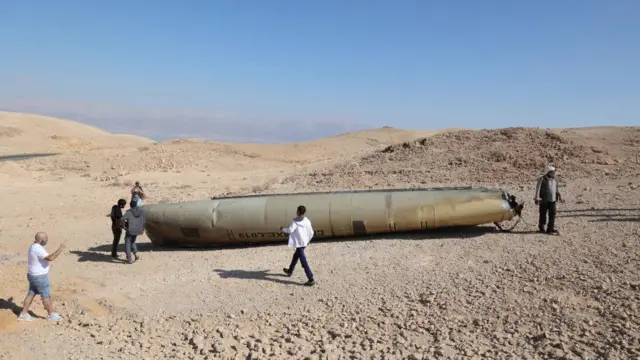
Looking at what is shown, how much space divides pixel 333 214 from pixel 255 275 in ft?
8.45

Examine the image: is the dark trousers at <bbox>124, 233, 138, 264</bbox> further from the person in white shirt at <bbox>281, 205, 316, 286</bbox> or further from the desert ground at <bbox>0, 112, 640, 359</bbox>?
the person in white shirt at <bbox>281, 205, 316, 286</bbox>

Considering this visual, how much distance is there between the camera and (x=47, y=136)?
2211 inches

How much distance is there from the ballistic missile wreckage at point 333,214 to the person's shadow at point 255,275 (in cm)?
182

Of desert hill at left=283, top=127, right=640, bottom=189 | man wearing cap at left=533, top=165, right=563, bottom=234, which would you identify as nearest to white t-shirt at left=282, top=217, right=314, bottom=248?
man wearing cap at left=533, top=165, right=563, bottom=234

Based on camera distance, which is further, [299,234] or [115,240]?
[115,240]

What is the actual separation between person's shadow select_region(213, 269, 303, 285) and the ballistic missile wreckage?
1821mm

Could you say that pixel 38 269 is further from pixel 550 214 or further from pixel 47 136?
pixel 47 136

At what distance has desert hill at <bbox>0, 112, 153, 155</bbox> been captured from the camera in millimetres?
50094

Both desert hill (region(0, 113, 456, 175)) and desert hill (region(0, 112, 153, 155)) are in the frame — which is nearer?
desert hill (region(0, 113, 456, 175))

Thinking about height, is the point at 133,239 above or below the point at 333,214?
below

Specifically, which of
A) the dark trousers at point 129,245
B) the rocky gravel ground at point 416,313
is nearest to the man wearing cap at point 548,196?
the rocky gravel ground at point 416,313

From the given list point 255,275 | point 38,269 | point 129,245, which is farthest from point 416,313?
point 129,245

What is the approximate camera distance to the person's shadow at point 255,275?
941 cm

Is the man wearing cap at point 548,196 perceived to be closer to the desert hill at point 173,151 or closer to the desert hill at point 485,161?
the desert hill at point 485,161
